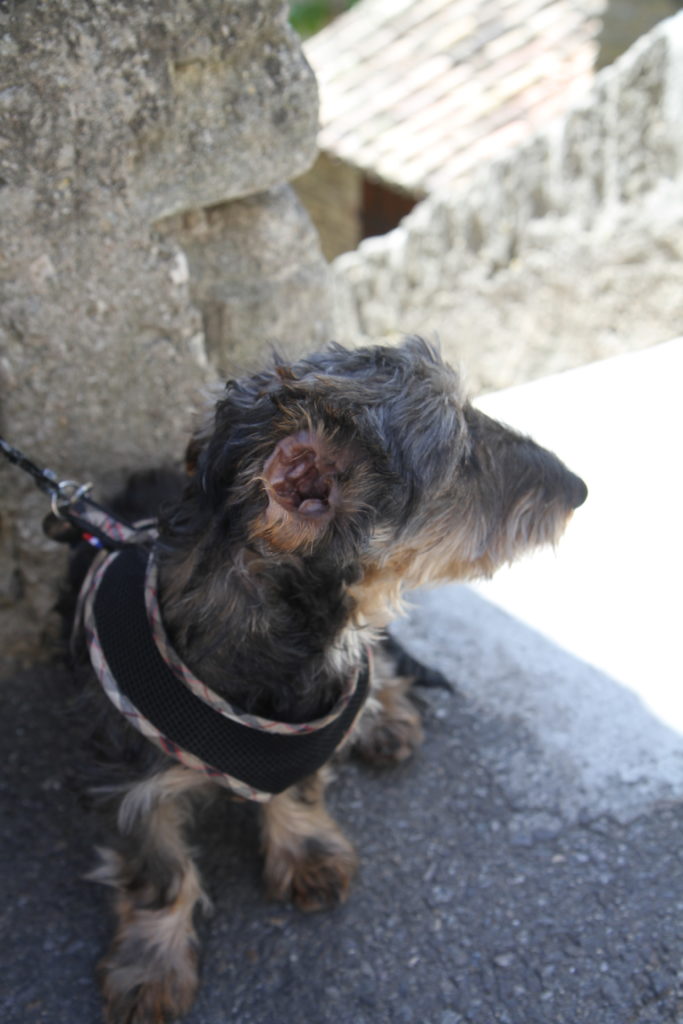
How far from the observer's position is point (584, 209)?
5898 millimetres

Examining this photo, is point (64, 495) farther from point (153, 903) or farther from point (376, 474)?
point (153, 903)

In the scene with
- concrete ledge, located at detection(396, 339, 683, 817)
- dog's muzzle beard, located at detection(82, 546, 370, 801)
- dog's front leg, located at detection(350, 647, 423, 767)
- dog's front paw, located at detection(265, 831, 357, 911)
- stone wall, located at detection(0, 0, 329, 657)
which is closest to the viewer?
dog's muzzle beard, located at detection(82, 546, 370, 801)

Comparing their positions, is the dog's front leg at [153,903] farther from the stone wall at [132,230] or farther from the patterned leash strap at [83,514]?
the stone wall at [132,230]

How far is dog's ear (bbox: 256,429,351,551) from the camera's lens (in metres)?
2.02

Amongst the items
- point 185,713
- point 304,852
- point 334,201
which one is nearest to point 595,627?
point 304,852

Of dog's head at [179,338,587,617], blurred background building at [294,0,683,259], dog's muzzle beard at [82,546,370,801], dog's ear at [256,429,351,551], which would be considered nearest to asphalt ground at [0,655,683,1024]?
dog's muzzle beard at [82,546,370,801]

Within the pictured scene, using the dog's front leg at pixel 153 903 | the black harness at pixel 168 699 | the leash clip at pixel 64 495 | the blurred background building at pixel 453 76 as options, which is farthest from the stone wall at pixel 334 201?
the dog's front leg at pixel 153 903

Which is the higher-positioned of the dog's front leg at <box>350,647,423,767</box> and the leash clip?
the leash clip

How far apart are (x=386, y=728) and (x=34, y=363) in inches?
65.0

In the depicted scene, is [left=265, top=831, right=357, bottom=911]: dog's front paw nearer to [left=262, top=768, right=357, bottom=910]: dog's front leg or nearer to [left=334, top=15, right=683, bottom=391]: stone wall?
[left=262, top=768, right=357, bottom=910]: dog's front leg

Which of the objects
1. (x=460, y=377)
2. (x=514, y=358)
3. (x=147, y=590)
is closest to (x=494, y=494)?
(x=460, y=377)

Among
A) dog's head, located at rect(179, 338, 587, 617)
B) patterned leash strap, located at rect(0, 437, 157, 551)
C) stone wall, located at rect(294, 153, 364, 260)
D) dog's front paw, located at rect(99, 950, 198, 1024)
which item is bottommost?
stone wall, located at rect(294, 153, 364, 260)

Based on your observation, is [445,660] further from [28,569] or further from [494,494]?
[28,569]

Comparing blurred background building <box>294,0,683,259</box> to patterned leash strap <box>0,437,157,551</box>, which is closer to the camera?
patterned leash strap <box>0,437,157,551</box>
